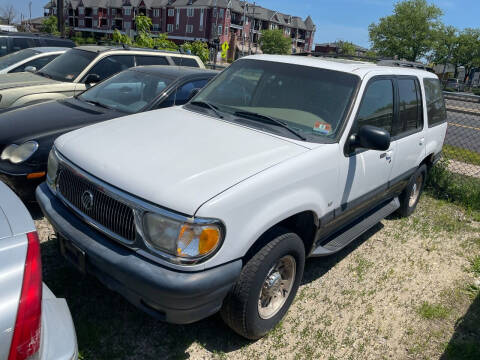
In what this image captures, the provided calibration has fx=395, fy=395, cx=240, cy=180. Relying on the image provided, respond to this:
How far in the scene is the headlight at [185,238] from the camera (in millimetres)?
2230

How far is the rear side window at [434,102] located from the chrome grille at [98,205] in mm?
4120

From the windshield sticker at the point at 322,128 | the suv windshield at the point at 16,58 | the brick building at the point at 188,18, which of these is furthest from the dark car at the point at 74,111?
the brick building at the point at 188,18

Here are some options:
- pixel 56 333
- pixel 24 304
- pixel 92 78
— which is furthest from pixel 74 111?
pixel 24 304

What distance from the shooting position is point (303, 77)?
3672 millimetres

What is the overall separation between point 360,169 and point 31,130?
11.0ft

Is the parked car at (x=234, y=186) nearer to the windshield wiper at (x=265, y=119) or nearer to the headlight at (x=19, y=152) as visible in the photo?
the windshield wiper at (x=265, y=119)

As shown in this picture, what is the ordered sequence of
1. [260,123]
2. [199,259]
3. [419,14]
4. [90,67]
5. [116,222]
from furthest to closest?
1. [419,14]
2. [90,67]
3. [260,123]
4. [116,222]
5. [199,259]

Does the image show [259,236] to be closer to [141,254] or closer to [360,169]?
[141,254]

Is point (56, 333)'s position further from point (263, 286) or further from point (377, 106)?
point (377, 106)

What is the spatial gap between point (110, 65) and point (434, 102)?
17.5ft

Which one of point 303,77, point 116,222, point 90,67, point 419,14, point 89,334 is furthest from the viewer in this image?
point 419,14

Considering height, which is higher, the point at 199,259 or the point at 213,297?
the point at 199,259

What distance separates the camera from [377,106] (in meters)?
3.77

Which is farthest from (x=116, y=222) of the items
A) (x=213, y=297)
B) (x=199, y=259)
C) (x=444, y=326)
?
(x=444, y=326)
